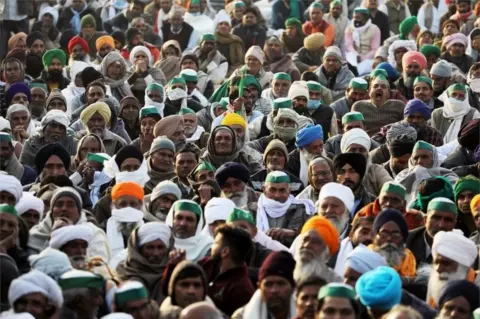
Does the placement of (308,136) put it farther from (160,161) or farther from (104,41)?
(104,41)

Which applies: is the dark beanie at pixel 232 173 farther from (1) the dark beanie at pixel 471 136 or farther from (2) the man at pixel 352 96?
(2) the man at pixel 352 96

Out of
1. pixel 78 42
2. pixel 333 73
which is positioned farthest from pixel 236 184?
pixel 78 42

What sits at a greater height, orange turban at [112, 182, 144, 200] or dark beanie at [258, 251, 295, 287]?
dark beanie at [258, 251, 295, 287]

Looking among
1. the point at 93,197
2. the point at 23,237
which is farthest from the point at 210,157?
the point at 23,237

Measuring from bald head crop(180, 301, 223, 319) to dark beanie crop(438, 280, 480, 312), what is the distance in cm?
158

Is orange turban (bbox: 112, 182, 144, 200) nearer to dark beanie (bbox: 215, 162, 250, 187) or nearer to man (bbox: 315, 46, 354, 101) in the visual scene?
dark beanie (bbox: 215, 162, 250, 187)

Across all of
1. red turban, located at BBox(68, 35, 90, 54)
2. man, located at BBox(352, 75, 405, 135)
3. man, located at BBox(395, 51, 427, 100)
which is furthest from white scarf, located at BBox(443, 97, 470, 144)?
red turban, located at BBox(68, 35, 90, 54)

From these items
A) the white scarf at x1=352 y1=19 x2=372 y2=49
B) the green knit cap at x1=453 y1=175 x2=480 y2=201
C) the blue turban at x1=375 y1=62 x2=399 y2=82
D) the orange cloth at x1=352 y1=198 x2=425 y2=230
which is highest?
the orange cloth at x1=352 y1=198 x2=425 y2=230

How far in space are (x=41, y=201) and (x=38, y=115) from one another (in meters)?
6.04

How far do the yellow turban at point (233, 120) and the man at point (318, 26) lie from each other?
729 centimetres

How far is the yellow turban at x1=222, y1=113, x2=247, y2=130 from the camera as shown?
18375 millimetres

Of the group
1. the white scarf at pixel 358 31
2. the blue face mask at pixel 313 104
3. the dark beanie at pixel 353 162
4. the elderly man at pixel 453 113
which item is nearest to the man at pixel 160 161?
the dark beanie at pixel 353 162

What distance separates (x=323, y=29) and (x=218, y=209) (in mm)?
11745

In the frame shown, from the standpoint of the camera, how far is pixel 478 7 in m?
25.7
